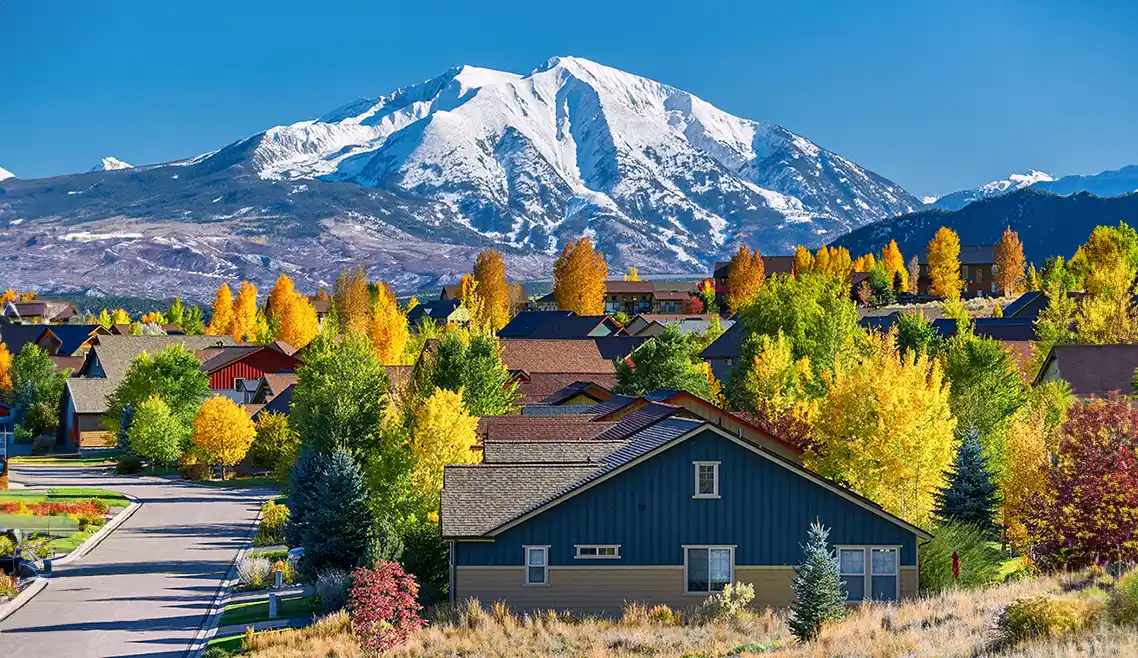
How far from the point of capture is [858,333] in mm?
86688

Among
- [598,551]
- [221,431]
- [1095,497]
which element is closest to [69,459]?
[221,431]

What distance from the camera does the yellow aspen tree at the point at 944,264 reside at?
165 meters

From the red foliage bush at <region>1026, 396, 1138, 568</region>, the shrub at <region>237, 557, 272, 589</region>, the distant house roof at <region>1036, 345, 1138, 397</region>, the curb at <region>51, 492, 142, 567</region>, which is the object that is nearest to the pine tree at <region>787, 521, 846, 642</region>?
the red foliage bush at <region>1026, 396, 1138, 568</region>

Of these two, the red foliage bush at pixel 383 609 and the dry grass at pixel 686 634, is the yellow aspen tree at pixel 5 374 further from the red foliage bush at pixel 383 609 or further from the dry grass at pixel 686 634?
the red foliage bush at pixel 383 609

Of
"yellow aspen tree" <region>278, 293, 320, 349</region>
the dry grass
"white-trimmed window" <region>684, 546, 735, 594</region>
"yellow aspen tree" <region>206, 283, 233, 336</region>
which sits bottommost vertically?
the dry grass

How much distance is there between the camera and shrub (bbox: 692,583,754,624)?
35.4 m

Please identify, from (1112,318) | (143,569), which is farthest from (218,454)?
(1112,318)

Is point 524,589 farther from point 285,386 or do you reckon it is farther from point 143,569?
point 285,386

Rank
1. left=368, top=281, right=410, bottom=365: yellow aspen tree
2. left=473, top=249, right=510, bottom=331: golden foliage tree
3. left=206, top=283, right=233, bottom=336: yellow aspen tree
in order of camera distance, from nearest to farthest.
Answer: left=368, top=281, right=410, bottom=365: yellow aspen tree, left=473, top=249, right=510, bottom=331: golden foliage tree, left=206, top=283, right=233, bottom=336: yellow aspen tree

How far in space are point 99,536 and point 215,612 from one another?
18.6 meters

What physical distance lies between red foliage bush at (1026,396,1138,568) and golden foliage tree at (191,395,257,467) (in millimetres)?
54136

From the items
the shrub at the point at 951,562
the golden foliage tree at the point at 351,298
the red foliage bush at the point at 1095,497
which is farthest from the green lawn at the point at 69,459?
the red foliage bush at the point at 1095,497

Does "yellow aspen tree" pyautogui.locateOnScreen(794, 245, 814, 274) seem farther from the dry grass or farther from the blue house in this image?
the dry grass

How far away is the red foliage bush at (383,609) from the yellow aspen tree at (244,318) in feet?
424
